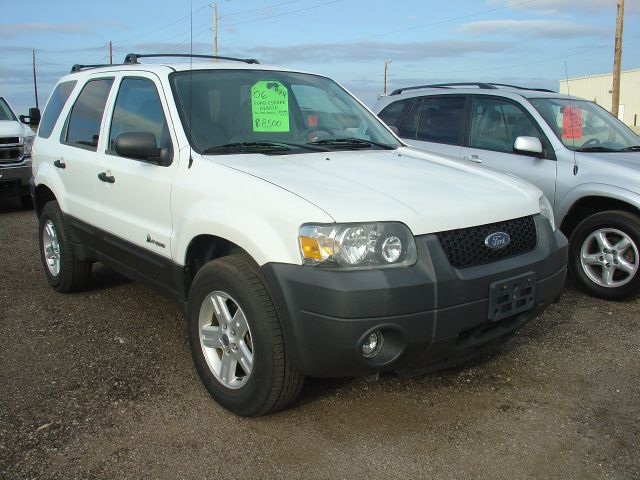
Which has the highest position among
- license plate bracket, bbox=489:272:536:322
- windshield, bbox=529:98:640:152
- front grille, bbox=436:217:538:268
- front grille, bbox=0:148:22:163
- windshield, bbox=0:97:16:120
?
windshield, bbox=0:97:16:120

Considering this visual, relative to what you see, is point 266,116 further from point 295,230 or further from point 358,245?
point 358,245

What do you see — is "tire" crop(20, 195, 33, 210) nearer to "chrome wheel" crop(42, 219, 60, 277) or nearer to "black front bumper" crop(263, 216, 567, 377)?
"chrome wheel" crop(42, 219, 60, 277)

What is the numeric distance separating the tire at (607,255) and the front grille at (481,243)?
2.12 metres

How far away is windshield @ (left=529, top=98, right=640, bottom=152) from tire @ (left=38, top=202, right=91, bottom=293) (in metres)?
4.26

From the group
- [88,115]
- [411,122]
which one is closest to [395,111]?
[411,122]

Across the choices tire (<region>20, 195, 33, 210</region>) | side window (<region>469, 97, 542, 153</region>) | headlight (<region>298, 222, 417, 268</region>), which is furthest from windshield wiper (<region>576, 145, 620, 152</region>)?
tire (<region>20, 195, 33, 210</region>)

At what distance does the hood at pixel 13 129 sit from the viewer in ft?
31.6

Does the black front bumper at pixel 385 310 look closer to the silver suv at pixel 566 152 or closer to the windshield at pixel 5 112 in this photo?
the silver suv at pixel 566 152

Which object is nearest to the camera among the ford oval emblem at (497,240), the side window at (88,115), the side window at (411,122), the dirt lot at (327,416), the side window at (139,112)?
the dirt lot at (327,416)

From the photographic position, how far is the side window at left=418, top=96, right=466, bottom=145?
6273 millimetres

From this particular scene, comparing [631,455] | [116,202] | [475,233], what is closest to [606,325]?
[631,455]

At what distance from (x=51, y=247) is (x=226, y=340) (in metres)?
2.97

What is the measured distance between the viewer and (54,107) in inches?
212

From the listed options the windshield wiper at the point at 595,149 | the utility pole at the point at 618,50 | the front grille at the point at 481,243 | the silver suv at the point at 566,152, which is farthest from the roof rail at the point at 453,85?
the utility pole at the point at 618,50
